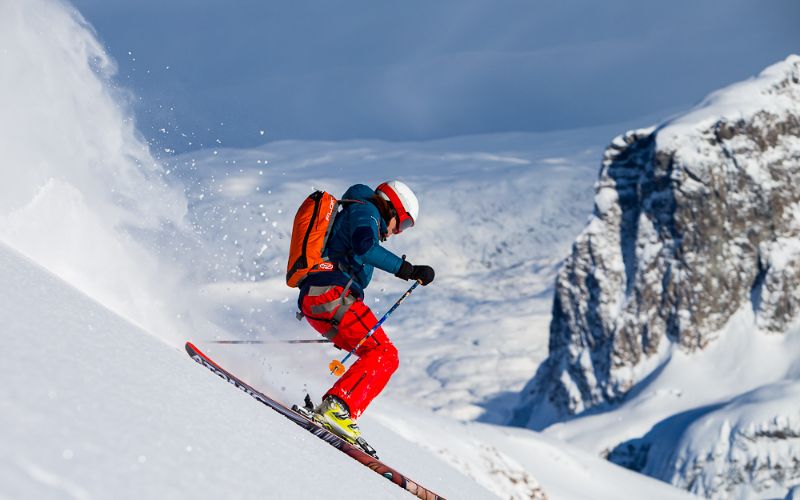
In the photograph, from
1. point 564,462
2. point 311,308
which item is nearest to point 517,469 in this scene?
Result: point 564,462

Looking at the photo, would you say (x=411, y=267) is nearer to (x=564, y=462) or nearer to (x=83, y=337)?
(x=83, y=337)

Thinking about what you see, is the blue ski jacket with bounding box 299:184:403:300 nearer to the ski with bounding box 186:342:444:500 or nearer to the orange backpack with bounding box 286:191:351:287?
the orange backpack with bounding box 286:191:351:287

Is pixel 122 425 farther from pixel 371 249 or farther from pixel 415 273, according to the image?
pixel 415 273

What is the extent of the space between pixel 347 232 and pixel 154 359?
11.1 ft

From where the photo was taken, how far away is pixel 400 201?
424 inches

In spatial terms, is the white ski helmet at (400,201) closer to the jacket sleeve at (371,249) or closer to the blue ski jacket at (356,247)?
the blue ski jacket at (356,247)

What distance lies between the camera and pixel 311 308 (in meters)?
10.6

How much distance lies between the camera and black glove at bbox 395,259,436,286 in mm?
10125

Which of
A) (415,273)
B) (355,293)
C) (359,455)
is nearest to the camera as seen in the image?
(359,455)

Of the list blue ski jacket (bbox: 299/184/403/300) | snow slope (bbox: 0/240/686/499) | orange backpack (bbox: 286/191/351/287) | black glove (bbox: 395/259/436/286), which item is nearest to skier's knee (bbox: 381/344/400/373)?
blue ski jacket (bbox: 299/184/403/300)

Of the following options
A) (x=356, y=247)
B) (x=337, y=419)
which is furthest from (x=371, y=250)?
(x=337, y=419)

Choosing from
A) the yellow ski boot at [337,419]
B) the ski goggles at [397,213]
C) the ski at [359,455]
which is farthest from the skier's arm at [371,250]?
the ski at [359,455]

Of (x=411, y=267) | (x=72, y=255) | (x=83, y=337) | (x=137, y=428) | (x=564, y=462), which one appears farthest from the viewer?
(x=564, y=462)

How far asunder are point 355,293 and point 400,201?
3.64 feet
